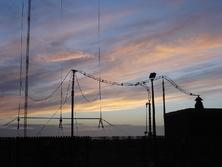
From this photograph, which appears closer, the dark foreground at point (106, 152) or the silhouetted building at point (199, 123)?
the dark foreground at point (106, 152)

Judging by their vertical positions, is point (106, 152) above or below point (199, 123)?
below

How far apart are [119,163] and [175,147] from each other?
951 centimetres

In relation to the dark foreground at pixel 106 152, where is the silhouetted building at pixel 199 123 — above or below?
above

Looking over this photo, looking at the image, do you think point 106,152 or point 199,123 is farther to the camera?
point 106,152

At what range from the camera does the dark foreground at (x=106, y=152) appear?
34.0 metres

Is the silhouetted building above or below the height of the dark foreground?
above

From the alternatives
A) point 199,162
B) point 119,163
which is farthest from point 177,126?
point 119,163

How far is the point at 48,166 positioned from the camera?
117ft

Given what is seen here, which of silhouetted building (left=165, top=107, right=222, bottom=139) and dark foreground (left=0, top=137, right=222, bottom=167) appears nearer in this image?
dark foreground (left=0, top=137, right=222, bottom=167)

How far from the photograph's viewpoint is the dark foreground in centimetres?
3400

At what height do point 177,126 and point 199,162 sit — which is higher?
point 177,126

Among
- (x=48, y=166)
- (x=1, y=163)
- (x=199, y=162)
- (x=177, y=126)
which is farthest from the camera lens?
(x=177, y=126)

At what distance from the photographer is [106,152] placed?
4741 centimetres

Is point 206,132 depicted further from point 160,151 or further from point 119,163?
point 119,163
